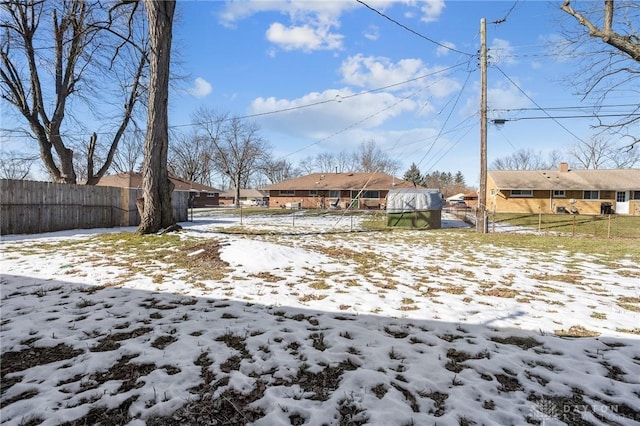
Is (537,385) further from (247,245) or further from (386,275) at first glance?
(247,245)

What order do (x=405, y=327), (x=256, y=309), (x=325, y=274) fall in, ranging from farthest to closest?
(x=325, y=274) < (x=256, y=309) < (x=405, y=327)

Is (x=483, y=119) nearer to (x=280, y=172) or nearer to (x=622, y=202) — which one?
(x=622, y=202)

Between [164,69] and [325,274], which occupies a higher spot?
[164,69]

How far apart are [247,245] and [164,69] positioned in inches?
284

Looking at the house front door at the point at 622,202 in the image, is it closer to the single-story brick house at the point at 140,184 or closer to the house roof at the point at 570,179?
the house roof at the point at 570,179

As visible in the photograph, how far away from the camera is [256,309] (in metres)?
4.33

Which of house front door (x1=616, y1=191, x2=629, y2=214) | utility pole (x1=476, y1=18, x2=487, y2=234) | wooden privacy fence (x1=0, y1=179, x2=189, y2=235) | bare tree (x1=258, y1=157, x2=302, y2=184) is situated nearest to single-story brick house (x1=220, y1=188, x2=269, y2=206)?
bare tree (x1=258, y1=157, x2=302, y2=184)

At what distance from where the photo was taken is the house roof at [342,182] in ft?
122

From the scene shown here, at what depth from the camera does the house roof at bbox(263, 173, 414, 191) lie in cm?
3716

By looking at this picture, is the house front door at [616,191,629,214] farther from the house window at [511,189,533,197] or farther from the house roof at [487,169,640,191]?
the house window at [511,189,533,197]

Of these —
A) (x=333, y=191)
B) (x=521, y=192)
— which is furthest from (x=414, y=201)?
(x=333, y=191)

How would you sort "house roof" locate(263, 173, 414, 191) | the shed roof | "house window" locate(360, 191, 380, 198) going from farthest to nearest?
1. "house window" locate(360, 191, 380, 198)
2. "house roof" locate(263, 173, 414, 191)
3. the shed roof

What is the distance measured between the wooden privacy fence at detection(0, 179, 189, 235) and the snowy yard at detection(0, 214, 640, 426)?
691cm

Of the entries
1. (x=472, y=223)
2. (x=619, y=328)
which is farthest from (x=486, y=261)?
(x=472, y=223)
